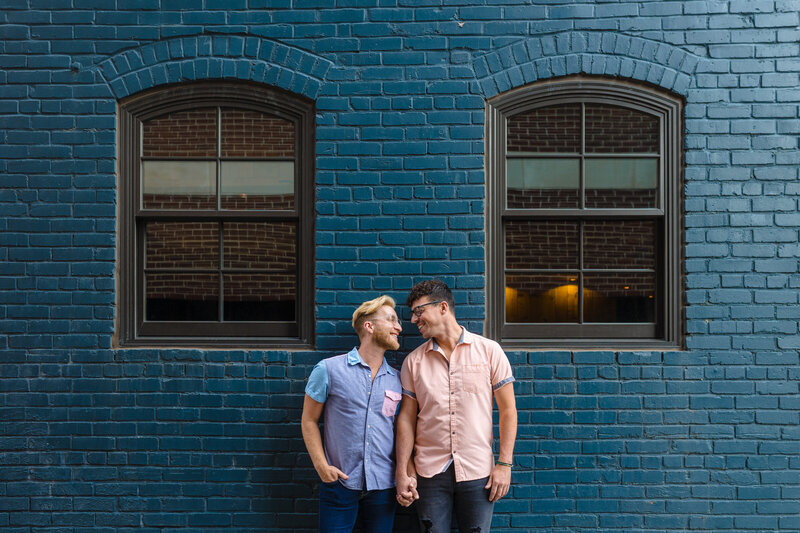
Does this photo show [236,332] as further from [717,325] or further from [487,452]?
[717,325]

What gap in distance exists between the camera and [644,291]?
410 centimetres

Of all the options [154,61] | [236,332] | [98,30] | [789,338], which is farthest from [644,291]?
[98,30]

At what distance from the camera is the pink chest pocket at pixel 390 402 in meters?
3.39

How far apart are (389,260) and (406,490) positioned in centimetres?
144

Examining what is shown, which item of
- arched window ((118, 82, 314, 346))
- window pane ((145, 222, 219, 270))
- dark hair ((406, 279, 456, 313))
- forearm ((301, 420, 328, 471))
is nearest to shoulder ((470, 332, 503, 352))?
dark hair ((406, 279, 456, 313))

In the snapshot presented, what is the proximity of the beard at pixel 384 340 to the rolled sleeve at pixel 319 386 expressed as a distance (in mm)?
347

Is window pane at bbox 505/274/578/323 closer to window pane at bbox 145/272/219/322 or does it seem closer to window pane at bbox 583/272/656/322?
window pane at bbox 583/272/656/322

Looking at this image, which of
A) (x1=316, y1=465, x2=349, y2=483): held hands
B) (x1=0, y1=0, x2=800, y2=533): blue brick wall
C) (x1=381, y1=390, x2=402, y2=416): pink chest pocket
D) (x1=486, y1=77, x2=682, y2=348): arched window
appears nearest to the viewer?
(x1=316, y1=465, x2=349, y2=483): held hands

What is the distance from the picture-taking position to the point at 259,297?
417 centimetres

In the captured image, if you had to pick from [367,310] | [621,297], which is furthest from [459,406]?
[621,297]

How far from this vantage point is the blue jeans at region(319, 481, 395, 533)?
335cm

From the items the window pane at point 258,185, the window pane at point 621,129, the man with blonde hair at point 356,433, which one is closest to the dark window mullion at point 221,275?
the window pane at point 258,185

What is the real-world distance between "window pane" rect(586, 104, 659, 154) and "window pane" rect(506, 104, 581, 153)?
10cm

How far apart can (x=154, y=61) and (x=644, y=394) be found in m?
3.99
